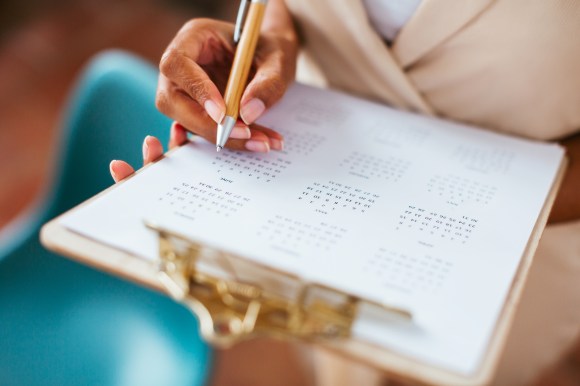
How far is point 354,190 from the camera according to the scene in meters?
0.50

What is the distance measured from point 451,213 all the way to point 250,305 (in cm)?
20

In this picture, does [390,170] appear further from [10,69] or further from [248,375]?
[10,69]

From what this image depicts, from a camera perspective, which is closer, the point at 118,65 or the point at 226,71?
the point at 226,71

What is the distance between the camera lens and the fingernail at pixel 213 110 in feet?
1.65

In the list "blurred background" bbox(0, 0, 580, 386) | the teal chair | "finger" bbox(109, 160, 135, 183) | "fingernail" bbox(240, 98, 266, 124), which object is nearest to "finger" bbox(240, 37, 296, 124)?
"fingernail" bbox(240, 98, 266, 124)

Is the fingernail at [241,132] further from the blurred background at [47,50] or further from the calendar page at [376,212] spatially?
the blurred background at [47,50]

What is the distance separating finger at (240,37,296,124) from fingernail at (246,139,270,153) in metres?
0.02

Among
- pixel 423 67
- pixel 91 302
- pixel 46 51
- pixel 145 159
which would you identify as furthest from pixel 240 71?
pixel 46 51

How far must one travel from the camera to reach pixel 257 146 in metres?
0.53

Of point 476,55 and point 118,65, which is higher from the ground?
point 476,55

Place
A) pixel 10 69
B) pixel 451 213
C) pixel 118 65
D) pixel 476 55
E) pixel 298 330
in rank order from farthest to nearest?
1. pixel 10 69
2. pixel 118 65
3. pixel 476 55
4. pixel 451 213
5. pixel 298 330

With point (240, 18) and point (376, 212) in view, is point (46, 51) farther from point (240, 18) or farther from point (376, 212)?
point (376, 212)

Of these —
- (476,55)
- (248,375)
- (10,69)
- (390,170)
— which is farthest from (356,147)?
(10,69)

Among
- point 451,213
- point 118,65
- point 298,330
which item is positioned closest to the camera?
point 298,330
